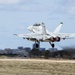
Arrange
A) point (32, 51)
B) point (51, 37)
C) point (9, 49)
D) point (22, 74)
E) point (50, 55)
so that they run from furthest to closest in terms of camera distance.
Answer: point (9, 49)
point (32, 51)
point (50, 55)
point (51, 37)
point (22, 74)

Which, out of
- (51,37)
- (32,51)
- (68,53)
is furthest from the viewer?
(32,51)

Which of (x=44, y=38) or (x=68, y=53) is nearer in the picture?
(x=68, y=53)

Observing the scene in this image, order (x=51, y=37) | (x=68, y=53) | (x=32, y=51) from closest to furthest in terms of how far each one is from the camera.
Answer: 1. (x=68, y=53)
2. (x=51, y=37)
3. (x=32, y=51)

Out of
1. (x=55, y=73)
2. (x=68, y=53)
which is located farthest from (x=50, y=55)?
(x=55, y=73)

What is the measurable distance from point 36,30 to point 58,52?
432 inches

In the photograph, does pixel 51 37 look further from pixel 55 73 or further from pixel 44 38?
pixel 55 73

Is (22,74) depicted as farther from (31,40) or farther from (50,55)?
(50,55)

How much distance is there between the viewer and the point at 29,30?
112 meters

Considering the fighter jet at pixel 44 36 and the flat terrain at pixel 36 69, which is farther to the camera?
the fighter jet at pixel 44 36

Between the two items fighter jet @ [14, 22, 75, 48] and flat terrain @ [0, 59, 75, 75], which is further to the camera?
fighter jet @ [14, 22, 75, 48]

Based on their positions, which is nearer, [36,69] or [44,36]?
[36,69]

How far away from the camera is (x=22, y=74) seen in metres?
55.8

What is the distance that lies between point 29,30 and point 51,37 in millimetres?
14111

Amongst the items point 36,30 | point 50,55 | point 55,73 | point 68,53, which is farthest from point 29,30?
point 55,73
